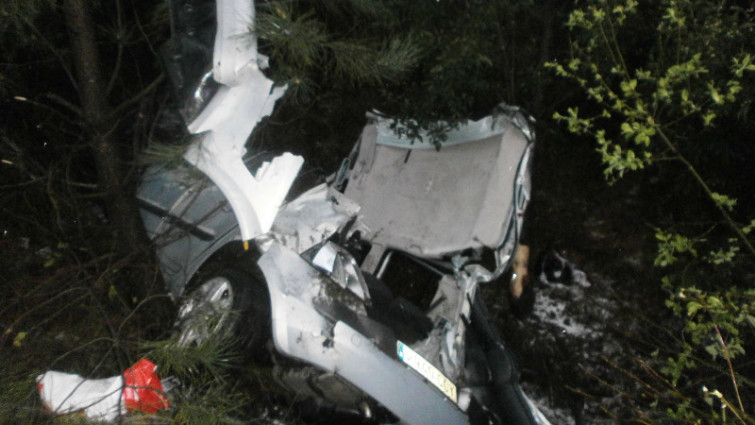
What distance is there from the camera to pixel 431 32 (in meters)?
3.14

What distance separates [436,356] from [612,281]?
165cm

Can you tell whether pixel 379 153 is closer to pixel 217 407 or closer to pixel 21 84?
pixel 217 407

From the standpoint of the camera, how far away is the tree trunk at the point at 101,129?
3018mm

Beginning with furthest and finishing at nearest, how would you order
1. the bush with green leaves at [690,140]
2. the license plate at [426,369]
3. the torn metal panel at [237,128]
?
the bush with green leaves at [690,140], the license plate at [426,369], the torn metal panel at [237,128]

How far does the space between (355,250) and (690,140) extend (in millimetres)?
2054

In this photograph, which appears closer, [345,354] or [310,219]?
[345,354]

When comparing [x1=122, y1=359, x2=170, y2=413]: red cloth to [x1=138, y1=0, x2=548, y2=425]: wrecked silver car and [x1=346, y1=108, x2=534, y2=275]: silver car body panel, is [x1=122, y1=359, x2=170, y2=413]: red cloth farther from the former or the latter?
[x1=346, y1=108, x2=534, y2=275]: silver car body panel

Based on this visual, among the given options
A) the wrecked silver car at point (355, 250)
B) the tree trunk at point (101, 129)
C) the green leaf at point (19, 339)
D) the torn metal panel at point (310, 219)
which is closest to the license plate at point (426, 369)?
the wrecked silver car at point (355, 250)

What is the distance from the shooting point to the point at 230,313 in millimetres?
2732

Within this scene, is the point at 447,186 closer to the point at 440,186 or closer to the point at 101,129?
the point at 440,186

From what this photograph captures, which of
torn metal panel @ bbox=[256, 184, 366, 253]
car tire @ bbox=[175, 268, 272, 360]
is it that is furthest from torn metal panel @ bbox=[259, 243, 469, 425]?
car tire @ bbox=[175, 268, 272, 360]

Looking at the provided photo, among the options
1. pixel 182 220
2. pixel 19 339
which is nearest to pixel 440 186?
pixel 182 220

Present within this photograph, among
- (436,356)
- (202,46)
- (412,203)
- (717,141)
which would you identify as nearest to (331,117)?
(412,203)

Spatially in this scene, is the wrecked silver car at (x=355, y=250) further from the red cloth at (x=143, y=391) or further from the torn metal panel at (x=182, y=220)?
the red cloth at (x=143, y=391)
